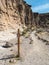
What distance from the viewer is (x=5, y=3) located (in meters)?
37.0

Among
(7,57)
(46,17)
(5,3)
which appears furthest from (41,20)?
(7,57)

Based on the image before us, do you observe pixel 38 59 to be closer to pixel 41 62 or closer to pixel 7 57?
pixel 41 62

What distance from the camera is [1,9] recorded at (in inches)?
1252

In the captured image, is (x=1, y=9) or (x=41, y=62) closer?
(x=41, y=62)

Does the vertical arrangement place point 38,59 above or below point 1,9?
below

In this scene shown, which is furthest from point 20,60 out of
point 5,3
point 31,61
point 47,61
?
point 5,3

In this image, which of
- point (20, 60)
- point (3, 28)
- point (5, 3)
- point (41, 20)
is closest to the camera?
point (20, 60)

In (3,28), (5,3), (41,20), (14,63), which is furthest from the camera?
(41,20)

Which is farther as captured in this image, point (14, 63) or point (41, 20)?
point (41, 20)

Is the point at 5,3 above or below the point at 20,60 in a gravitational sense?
above

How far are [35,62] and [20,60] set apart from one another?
1.13m

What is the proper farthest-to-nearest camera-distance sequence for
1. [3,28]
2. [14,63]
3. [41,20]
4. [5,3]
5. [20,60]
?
[41,20]
[5,3]
[3,28]
[20,60]
[14,63]

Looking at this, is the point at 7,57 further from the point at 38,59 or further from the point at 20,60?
the point at 38,59

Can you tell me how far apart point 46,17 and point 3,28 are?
103392 mm
